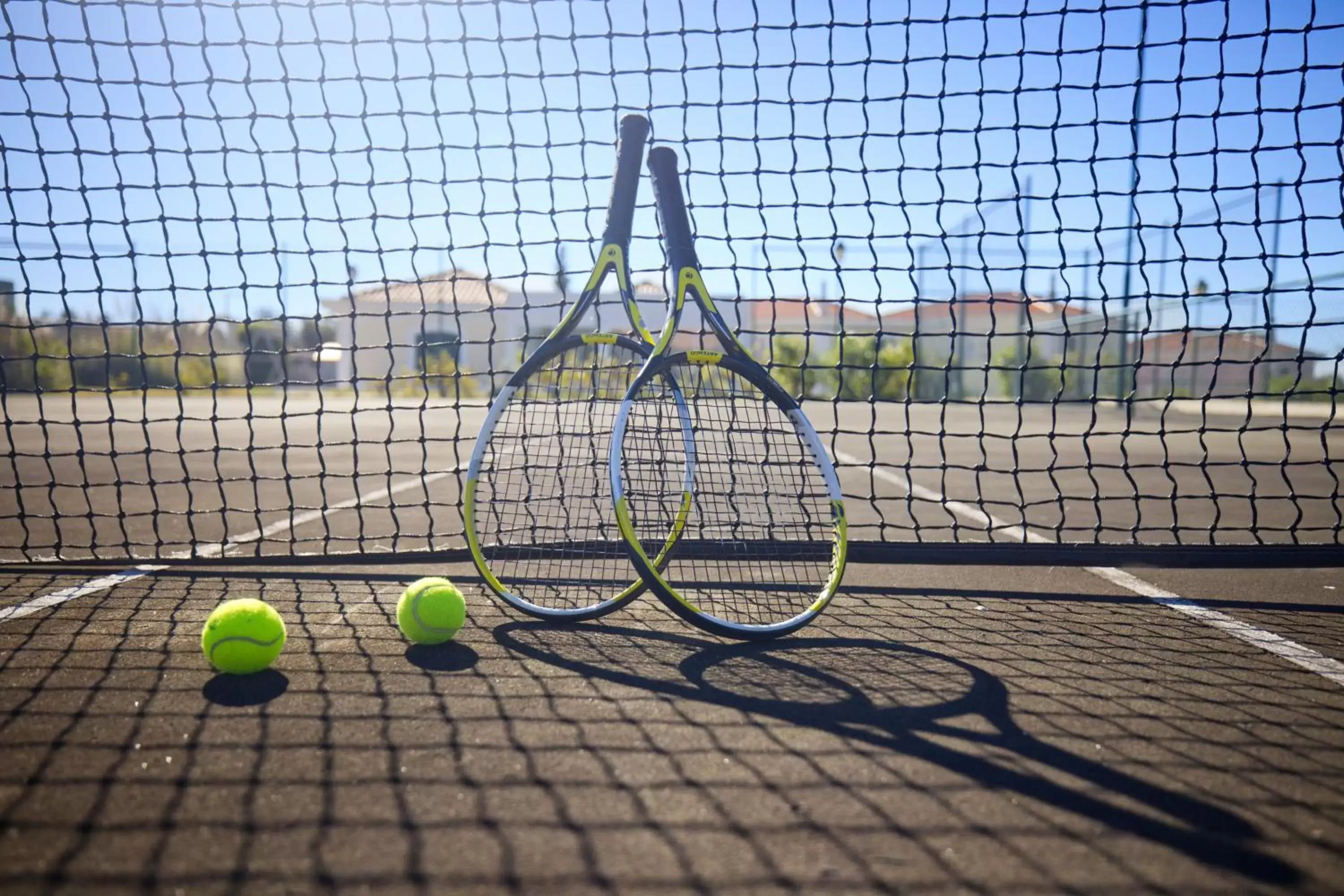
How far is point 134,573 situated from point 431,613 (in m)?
1.87

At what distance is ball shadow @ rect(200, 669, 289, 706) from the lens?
7.89 feet

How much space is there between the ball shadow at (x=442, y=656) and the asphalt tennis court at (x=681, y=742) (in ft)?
0.04

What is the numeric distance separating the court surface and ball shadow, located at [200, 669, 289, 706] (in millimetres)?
12

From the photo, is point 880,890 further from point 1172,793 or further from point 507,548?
point 507,548

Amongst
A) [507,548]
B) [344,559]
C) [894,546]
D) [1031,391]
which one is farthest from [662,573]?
[1031,391]

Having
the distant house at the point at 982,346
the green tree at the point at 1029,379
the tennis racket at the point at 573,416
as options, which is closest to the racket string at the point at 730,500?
the tennis racket at the point at 573,416

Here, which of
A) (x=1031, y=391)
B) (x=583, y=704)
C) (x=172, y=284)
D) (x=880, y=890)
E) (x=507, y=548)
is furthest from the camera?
(x=1031, y=391)

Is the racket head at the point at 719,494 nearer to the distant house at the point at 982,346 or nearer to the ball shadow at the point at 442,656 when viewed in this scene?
the ball shadow at the point at 442,656

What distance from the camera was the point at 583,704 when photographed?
7.90 ft

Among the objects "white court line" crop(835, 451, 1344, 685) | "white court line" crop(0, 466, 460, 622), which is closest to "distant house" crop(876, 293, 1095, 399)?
"white court line" crop(835, 451, 1344, 685)

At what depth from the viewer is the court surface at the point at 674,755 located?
63.9 inches

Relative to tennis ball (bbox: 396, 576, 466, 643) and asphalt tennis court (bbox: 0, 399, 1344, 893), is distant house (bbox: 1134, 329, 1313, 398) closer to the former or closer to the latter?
asphalt tennis court (bbox: 0, 399, 1344, 893)

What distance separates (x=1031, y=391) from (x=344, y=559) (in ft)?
73.2

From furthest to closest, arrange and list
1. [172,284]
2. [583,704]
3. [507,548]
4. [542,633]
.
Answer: [172,284], [507,548], [542,633], [583,704]
